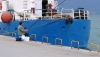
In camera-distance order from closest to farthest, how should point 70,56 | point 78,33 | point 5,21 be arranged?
1. point 70,56
2. point 78,33
3. point 5,21

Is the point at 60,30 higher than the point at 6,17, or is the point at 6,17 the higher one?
the point at 6,17

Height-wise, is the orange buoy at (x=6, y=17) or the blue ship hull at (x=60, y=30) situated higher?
the orange buoy at (x=6, y=17)

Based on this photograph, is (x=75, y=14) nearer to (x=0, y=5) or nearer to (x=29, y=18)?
(x=29, y=18)

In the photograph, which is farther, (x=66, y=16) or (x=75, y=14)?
(x=75, y=14)

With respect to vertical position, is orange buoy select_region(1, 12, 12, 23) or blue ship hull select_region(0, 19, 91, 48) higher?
orange buoy select_region(1, 12, 12, 23)

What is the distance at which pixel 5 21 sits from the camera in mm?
23703

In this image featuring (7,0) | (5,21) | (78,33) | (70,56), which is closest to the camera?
(70,56)

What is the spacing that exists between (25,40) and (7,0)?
23.8 ft

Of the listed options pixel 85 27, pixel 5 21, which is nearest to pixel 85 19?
pixel 85 27

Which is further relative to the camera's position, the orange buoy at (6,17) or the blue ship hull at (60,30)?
the orange buoy at (6,17)

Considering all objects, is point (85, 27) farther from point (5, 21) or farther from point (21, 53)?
point (21, 53)

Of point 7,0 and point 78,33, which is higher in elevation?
point 7,0

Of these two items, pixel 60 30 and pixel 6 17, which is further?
pixel 6 17

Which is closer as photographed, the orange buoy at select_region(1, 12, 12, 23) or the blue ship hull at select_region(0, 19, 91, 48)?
the blue ship hull at select_region(0, 19, 91, 48)
